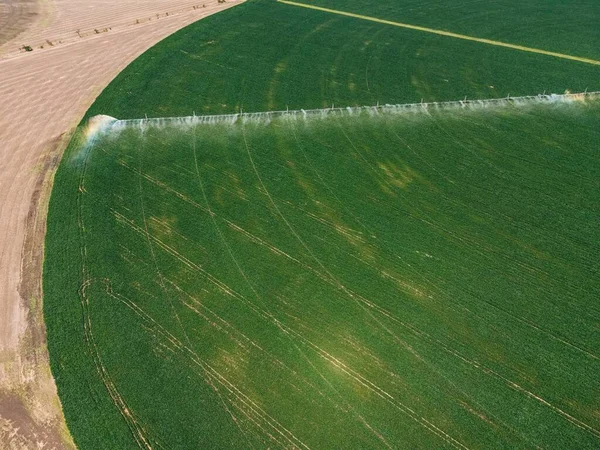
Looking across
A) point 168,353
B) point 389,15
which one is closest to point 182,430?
point 168,353

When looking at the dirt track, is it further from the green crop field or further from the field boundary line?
the field boundary line

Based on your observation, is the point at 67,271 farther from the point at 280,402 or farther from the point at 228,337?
the point at 280,402

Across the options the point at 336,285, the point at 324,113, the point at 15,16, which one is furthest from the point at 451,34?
the point at 15,16

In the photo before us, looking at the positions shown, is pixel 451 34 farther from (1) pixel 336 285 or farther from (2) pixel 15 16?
(2) pixel 15 16

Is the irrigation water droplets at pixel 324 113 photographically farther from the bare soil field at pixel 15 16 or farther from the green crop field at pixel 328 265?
the bare soil field at pixel 15 16

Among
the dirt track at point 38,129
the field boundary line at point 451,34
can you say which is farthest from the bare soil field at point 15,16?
the field boundary line at point 451,34

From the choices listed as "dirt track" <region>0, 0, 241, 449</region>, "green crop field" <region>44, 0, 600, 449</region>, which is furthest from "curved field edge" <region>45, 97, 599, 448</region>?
"dirt track" <region>0, 0, 241, 449</region>
